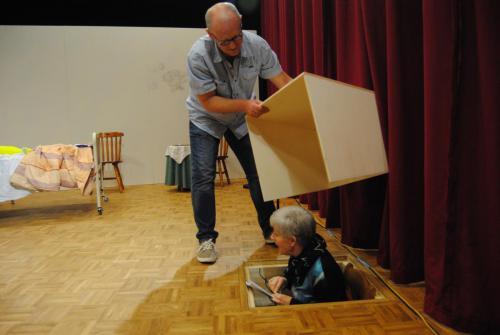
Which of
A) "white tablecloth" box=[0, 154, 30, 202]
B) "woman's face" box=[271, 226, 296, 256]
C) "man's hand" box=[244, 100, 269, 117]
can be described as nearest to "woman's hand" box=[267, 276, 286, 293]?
"woman's face" box=[271, 226, 296, 256]

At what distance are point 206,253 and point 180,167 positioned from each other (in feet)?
8.23

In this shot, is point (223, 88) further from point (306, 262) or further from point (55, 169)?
point (55, 169)

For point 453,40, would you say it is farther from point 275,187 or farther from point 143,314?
point 143,314

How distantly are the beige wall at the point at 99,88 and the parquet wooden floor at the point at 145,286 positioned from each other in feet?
7.07

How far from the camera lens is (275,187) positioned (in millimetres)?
1503

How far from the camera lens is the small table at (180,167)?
4.02 m

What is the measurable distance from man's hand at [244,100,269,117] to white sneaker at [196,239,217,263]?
0.64 metres

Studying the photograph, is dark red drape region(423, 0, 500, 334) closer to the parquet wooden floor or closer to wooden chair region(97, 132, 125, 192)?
the parquet wooden floor

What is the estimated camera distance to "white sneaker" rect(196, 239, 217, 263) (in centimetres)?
167

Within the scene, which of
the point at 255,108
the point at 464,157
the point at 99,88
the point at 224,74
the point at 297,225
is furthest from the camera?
the point at 99,88

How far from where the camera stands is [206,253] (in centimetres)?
168

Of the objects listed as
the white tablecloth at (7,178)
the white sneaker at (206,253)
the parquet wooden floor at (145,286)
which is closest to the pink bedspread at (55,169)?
the white tablecloth at (7,178)

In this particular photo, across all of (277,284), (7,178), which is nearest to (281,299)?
(277,284)

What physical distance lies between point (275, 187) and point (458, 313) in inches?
28.8
